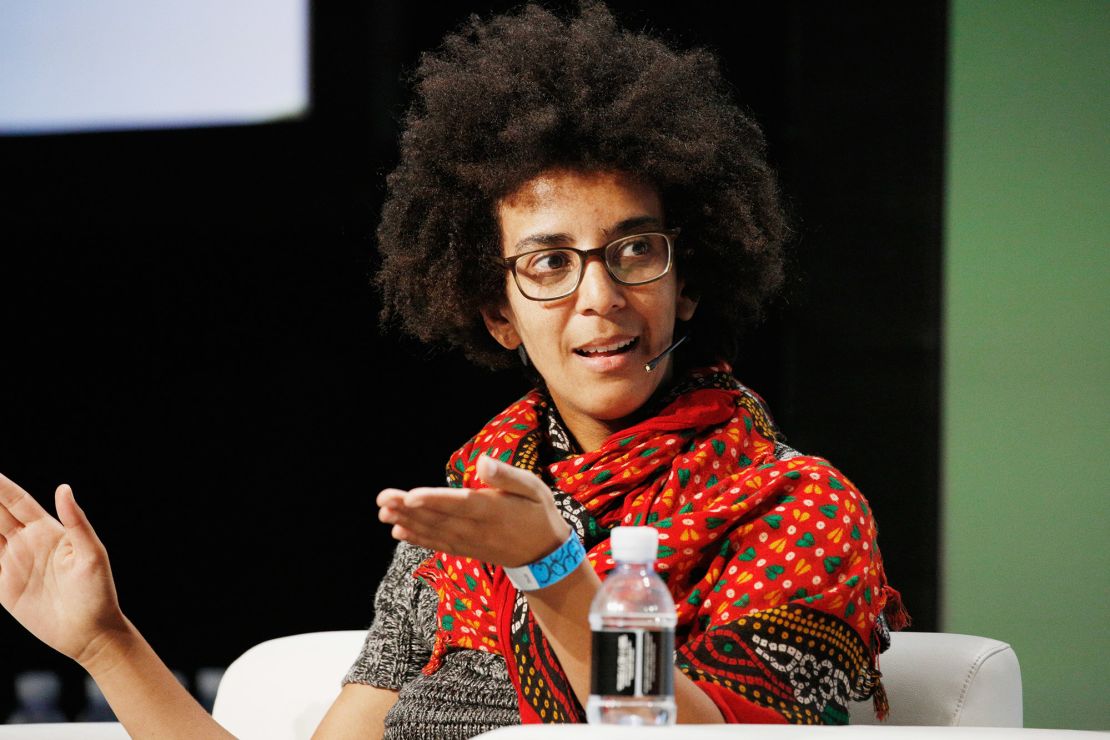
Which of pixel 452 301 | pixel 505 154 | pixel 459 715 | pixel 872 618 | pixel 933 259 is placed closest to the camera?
pixel 872 618

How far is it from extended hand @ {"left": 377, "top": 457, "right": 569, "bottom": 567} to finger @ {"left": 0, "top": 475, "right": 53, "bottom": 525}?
0.61 m

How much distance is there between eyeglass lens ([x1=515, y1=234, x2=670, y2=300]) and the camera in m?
1.64

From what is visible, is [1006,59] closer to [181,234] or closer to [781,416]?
[781,416]

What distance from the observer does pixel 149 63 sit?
3582 mm

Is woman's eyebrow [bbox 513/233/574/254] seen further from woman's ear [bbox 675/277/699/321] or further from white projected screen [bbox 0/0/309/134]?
white projected screen [bbox 0/0/309/134]

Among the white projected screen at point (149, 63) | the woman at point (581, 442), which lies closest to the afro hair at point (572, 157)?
the woman at point (581, 442)

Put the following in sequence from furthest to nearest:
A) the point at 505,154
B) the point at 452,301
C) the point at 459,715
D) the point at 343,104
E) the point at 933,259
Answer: the point at 343,104 < the point at 933,259 < the point at 452,301 < the point at 505,154 < the point at 459,715

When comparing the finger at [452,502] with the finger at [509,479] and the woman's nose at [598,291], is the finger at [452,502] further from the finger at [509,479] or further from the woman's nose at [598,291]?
the woman's nose at [598,291]

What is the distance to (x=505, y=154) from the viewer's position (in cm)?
176

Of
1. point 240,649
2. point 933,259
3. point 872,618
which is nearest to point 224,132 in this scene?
point 240,649

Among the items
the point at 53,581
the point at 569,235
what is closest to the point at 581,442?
the point at 569,235

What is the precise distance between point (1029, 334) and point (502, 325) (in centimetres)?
179

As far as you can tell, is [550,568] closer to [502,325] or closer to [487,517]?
[487,517]

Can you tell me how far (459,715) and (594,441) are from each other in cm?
39
